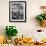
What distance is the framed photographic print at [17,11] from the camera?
3.62m

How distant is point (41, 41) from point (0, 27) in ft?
2.96

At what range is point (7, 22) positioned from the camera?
11.9ft

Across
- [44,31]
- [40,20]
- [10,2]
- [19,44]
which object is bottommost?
[19,44]

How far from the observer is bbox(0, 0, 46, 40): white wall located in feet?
11.9

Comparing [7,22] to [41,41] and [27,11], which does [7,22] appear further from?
[41,41]

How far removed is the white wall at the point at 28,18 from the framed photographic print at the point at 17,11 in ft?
0.22

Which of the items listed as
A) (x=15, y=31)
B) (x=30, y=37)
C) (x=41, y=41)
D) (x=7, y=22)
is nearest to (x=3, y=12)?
(x=7, y=22)

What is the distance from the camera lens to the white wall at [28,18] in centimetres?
364

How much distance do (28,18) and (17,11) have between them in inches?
10.8

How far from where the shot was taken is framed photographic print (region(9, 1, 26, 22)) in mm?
3625

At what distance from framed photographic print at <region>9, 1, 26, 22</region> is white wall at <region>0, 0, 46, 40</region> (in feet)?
0.22

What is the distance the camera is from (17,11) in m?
3.64

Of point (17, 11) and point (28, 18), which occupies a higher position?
point (17, 11)

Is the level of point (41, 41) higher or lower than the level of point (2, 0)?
lower
